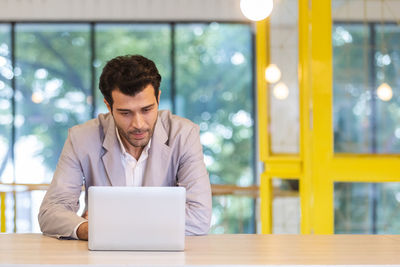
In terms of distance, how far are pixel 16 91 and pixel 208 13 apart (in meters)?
2.62

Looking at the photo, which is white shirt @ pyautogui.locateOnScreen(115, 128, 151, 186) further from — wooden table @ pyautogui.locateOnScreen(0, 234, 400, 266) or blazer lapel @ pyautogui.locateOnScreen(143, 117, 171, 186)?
wooden table @ pyautogui.locateOnScreen(0, 234, 400, 266)

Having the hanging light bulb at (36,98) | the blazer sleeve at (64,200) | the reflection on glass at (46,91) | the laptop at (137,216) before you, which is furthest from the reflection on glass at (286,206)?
the hanging light bulb at (36,98)

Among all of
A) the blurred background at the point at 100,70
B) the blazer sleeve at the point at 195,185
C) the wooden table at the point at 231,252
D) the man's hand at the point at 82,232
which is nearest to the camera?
the wooden table at the point at 231,252

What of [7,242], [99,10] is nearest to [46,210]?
[7,242]

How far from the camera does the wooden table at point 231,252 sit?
1.39 m

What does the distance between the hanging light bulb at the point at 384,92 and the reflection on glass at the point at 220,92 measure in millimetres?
3580

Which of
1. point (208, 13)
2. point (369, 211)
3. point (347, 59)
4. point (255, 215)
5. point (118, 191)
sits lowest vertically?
point (255, 215)

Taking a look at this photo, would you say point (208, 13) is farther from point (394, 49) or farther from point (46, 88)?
point (394, 49)

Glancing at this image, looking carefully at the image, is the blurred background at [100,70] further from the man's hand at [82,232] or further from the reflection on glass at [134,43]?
the man's hand at [82,232]

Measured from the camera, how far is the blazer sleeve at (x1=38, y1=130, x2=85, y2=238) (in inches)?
72.4

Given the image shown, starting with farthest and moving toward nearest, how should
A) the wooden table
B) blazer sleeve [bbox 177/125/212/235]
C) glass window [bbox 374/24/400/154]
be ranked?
glass window [bbox 374/24/400/154] < blazer sleeve [bbox 177/125/212/235] < the wooden table

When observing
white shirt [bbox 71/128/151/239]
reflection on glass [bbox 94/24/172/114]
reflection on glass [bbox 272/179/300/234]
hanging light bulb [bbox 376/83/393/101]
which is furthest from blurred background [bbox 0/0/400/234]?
white shirt [bbox 71/128/151/239]

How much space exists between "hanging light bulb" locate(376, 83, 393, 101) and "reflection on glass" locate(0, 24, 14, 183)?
16.2 ft

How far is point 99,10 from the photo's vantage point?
671 cm
